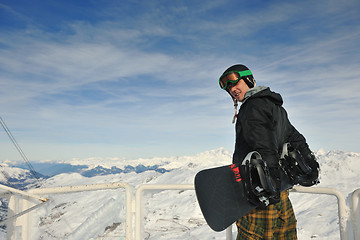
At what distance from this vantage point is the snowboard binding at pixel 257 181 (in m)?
1.85

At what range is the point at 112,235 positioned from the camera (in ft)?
9.51

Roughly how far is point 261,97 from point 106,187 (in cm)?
181

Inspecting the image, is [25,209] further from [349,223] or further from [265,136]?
[349,223]

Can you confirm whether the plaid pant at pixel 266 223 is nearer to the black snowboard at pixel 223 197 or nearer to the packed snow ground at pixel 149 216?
the black snowboard at pixel 223 197

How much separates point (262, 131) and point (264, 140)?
0.07 m

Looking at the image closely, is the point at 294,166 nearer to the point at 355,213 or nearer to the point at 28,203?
the point at 355,213

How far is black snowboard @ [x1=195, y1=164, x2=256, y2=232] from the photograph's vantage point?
2045mm

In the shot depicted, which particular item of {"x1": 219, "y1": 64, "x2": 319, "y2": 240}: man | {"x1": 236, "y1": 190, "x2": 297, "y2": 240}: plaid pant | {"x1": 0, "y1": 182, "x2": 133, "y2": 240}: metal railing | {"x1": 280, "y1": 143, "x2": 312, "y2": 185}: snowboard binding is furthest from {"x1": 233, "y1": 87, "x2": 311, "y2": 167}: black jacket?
{"x1": 0, "y1": 182, "x2": 133, "y2": 240}: metal railing

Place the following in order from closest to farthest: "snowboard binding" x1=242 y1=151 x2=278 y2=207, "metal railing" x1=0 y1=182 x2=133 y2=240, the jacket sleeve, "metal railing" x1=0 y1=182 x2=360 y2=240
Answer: "snowboard binding" x1=242 y1=151 x2=278 y2=207
the jacket sleeve
"metal railing" x1=0 y1=182 x2=360 y2=240
"metal railing" x1=0 y1=182 x2=133 y2=240

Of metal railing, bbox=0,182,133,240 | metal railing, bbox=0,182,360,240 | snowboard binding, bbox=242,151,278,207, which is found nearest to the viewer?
snowboard binding, bbox=242,151,278,207

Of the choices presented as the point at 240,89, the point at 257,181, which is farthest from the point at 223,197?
the point at 240,89

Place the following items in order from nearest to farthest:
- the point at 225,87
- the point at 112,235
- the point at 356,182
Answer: the point at 225,87, the point at 112,235, the point at 356,182

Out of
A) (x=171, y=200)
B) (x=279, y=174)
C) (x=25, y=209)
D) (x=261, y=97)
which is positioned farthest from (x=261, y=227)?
(x=171, y=200)

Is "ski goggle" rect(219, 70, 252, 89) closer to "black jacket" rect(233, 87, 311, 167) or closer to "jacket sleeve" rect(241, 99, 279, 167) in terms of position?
"black jacket" rect(233, 87, 311, 167)
